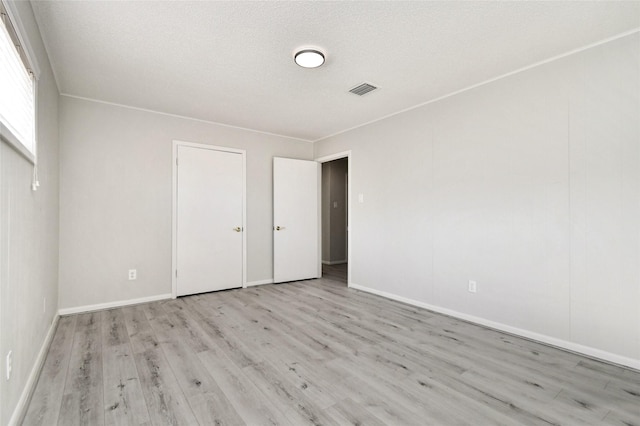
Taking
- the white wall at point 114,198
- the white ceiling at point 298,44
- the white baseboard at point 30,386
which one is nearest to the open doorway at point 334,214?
the white wall at point 114,198

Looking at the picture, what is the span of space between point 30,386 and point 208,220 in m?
2.60

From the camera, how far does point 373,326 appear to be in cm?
304

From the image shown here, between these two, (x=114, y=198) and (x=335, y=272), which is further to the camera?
(x=335, y=272)

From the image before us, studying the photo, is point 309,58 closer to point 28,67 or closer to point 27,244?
point 28,67

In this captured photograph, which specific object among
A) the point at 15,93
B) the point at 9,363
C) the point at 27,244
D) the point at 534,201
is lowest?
the point at 9,363

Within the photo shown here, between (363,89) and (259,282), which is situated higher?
(363,89)

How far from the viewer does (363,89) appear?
3230 millimetres

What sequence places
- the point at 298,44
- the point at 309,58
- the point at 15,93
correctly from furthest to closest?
the point at 309,58, the point at 298,44, the point at 15,93

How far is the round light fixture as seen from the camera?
2444 millimetres

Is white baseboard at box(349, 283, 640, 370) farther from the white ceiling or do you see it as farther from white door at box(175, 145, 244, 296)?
white door at box(175, 145, 244, 296)

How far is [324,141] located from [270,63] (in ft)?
8.64

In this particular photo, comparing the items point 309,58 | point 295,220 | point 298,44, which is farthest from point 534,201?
point 295,220

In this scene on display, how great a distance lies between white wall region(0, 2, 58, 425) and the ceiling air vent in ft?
8.44

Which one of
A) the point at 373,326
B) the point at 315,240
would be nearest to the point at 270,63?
the point at 373,326
